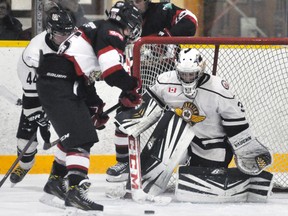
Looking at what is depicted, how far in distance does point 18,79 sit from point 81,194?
205 cm

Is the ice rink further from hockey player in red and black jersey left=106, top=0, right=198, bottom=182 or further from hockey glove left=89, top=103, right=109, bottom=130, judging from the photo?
hockey player in red and black jersey left=106, top=0, right=198, bottom=182

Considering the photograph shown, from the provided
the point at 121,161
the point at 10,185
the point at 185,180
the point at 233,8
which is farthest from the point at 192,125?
the point at 233,8

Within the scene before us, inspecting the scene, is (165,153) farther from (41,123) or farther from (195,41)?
(41,123)

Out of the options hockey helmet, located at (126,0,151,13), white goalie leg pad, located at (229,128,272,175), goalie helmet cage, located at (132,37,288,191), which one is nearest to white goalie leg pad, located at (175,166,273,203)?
white goalie leg pad, located at (229,128,272,175)

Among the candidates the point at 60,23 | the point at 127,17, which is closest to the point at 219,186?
the point at 127,17

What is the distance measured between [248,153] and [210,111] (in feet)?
0.93

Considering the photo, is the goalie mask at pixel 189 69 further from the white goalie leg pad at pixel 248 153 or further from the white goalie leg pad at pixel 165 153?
the white goalie leg pad at pixel 248 153

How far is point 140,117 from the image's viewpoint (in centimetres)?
526

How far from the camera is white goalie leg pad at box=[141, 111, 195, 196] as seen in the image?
5250 mm

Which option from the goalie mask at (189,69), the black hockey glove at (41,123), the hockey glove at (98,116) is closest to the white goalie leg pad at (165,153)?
the goalie mask at (189,69)

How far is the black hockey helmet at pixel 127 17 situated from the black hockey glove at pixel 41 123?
1.13 meters

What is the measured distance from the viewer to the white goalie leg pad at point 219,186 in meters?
5.20

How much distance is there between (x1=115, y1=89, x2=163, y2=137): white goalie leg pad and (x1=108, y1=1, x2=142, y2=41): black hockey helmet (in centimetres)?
54

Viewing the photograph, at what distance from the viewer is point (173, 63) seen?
574 centimetres
